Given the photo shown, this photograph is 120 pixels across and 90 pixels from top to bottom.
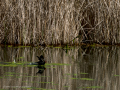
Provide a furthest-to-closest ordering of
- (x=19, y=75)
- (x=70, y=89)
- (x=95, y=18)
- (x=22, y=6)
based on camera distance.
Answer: (x=95, y=18) < (x=22, y=6) < (x=19, y=75) < (x=70, y=89)

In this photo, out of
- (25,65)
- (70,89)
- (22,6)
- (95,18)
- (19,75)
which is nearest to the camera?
(70,89)

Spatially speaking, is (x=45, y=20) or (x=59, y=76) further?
(x=45, y=20)

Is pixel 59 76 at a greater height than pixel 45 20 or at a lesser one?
lesser

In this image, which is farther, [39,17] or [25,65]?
[39,17]

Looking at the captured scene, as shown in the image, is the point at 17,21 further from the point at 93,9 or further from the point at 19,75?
the point at 19,75

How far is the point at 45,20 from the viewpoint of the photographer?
1175cm

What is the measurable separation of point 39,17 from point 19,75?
20.7 ft

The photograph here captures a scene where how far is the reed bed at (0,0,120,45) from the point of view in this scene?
11695 millimetres

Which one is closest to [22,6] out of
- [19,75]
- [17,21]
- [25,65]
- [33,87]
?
[17,21]

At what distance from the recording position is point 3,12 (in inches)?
468

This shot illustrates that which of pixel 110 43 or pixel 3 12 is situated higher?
pixel 3 12

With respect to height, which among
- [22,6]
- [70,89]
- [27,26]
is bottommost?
[70,89]

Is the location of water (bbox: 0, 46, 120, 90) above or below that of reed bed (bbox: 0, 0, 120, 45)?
below

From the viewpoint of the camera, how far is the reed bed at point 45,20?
11695 mm
